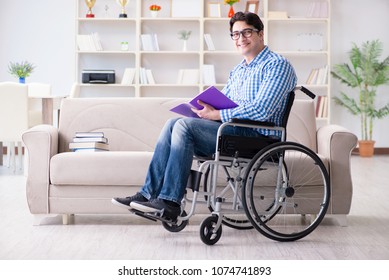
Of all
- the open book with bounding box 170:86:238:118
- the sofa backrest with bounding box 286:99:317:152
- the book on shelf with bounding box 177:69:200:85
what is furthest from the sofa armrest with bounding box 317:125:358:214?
the book on shelf with bounding box 177:69:200:85

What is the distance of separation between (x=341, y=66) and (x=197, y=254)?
586cm

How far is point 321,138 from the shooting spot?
3873 mm

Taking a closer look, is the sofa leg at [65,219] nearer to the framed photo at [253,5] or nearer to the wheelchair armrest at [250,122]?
the wheelchair armrest at [250,122]

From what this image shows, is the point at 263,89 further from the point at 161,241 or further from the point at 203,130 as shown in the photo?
the point at 161,241

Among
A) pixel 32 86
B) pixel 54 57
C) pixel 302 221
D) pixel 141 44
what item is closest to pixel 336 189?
pixel 302 221

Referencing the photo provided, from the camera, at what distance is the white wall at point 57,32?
28.2ft

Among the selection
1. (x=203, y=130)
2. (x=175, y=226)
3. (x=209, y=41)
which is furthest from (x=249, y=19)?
(x=209, y=41)

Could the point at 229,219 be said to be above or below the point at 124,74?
below

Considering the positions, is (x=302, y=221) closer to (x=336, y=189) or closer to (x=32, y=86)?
(x=336, y=189)

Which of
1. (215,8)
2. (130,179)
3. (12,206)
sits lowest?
(12,206)

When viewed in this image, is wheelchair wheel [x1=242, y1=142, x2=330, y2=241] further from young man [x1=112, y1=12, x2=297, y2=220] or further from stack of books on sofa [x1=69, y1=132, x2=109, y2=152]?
stack of books on sofa [x1=69, y1=132, x2=109, y2=152]

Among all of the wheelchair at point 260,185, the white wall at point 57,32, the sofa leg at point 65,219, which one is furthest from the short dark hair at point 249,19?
the white wall at point 57,32

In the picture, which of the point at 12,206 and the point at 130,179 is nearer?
the point at 130,179

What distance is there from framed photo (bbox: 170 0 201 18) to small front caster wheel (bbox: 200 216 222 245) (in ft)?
18.2
